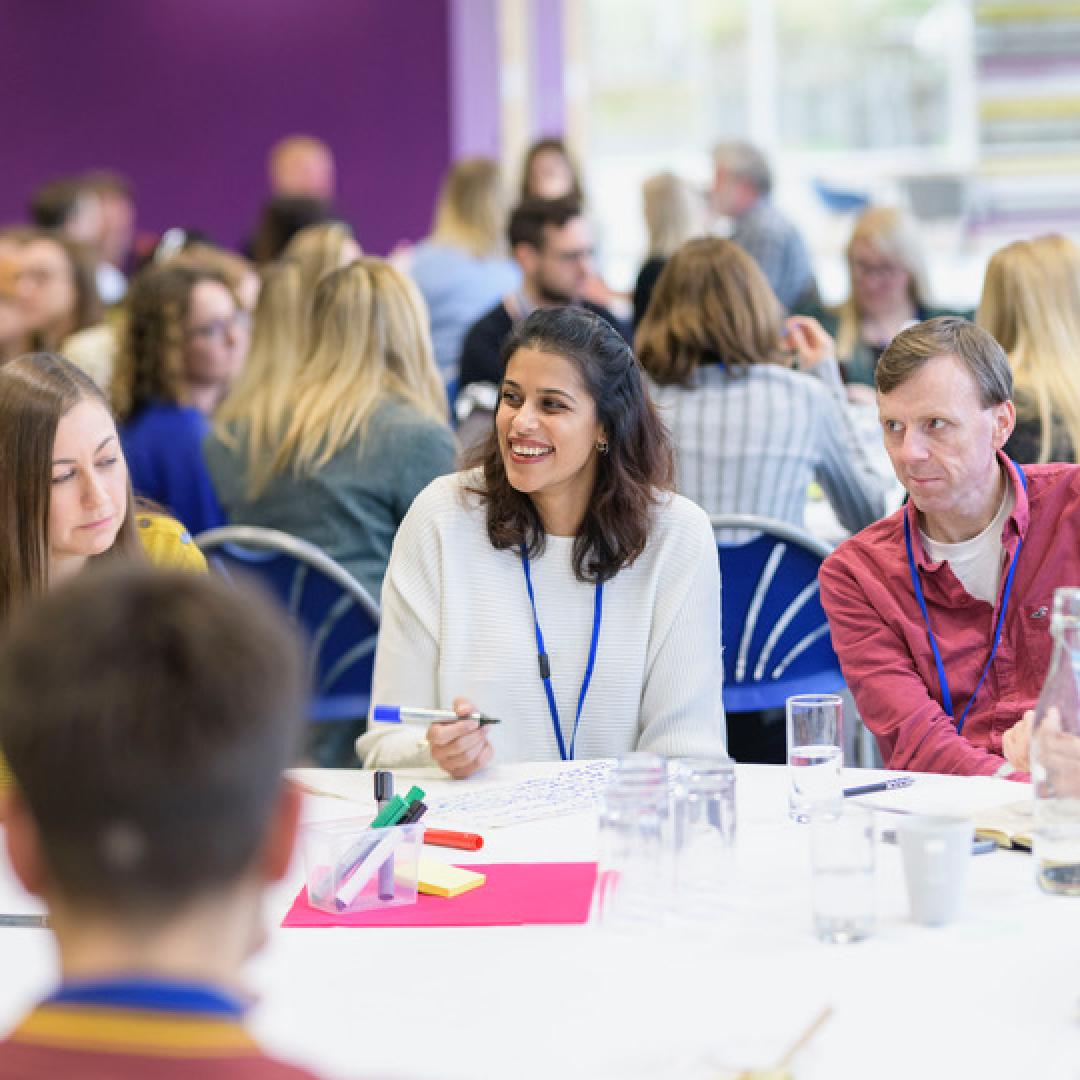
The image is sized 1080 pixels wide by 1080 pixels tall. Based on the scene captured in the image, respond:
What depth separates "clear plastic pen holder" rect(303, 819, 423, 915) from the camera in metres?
1.75

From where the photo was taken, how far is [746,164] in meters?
6.62

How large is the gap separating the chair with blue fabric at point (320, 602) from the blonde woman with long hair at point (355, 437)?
0.41 metres

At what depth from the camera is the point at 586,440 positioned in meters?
2.69

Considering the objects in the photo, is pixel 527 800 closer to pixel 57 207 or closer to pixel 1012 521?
pixel 1012 521

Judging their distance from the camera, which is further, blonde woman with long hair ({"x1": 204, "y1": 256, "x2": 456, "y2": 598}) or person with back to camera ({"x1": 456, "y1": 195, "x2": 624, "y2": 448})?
person with back to camera ({"x1": 456, "y1": 195, "x2": 624, "y2": 448})

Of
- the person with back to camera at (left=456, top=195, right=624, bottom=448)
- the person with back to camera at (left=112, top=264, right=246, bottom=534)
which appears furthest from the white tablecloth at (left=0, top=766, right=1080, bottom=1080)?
the person with back to camera at (left=456, top=195, right=624, bottom=448)

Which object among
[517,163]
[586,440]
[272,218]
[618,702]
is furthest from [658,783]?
[517,163]

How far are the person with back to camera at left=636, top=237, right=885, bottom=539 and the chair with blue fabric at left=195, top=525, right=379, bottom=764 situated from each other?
2.58 feet

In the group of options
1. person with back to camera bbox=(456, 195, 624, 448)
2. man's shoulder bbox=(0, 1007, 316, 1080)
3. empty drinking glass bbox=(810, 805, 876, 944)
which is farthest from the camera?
person with back to camera bbox=(456, 195, 624, 448)

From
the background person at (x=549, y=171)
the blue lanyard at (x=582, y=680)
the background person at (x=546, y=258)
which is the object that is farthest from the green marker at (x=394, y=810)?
the background person at (x=549, y=171)

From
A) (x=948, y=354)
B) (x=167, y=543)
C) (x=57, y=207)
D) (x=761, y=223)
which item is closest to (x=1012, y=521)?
(x=948, y=354)

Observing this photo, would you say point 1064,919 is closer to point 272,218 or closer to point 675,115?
point 272,218

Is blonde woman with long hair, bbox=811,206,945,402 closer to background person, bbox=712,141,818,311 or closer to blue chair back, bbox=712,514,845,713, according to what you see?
background person, bbox=712,141,818,311

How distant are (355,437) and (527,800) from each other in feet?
5.33
